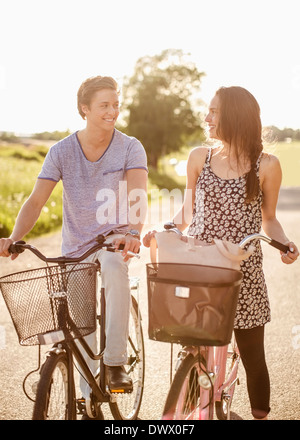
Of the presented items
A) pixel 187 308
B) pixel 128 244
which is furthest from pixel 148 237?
pixel 187 308

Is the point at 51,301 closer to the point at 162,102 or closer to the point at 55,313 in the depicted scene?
the point at 55,313

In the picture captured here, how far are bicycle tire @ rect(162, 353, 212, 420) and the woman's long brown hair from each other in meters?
0.88

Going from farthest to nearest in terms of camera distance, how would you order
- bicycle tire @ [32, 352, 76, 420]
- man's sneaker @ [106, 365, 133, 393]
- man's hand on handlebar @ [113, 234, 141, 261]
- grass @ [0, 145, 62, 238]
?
grass @ [0, 145, 62, 238] < man's sneaker @ [106, 365, 133, 393] < man's hand on handlebar @ [113, 234, 141, 261] < bicycle tire @ [32, 352, 76, 420]

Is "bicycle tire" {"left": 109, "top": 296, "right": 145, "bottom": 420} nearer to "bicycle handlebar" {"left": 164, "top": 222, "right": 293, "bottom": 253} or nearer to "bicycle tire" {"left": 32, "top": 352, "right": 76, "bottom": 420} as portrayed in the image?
"bicycle tire" {"left": 32, "top": 352, "right": 76, "bottom": 420}

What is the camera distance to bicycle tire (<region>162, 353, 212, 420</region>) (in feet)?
9.93

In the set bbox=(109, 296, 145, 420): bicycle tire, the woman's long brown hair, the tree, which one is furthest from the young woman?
the tree

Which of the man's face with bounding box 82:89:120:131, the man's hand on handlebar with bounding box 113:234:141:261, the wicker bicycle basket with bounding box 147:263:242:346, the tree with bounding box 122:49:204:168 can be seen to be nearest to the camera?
the wicker bicycle basket with bounding box 147:263:242:346

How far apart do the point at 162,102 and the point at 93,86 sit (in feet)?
209

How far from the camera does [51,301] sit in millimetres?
3283

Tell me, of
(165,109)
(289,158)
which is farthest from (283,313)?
(289,158)

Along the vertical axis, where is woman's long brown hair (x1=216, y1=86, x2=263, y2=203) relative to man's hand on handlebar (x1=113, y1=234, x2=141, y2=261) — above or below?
above

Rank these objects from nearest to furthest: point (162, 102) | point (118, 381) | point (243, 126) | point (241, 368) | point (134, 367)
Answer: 1. point (243, 126)
2. point (118, 381)
3. point (134, 367)
4. point (241, 368)
5. point (162, 102)
